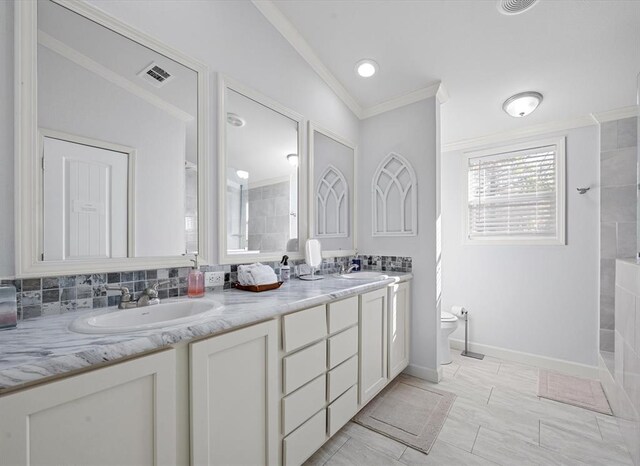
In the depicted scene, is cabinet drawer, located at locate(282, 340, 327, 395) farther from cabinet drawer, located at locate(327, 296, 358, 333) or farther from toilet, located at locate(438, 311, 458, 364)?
toilet, located at locate(438, 311, 458, 364)

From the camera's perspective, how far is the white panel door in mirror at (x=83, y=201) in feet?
3.67

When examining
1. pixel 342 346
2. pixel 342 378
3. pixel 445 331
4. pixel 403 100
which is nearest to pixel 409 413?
pixel 342 378

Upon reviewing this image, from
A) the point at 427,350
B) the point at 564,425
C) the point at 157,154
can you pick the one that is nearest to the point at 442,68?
the point at 157,154

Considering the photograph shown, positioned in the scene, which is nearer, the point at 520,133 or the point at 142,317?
the point at 142,317

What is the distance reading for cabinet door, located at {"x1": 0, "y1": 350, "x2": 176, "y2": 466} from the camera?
65cm

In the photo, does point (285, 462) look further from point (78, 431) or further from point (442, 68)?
point (442, 68)

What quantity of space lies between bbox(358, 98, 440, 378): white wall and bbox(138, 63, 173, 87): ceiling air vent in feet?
6.24

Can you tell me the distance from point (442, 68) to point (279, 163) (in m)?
1.47

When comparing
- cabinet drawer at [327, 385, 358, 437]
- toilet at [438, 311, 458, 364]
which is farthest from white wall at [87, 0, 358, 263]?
toilet at [438, 311, 458, 364]

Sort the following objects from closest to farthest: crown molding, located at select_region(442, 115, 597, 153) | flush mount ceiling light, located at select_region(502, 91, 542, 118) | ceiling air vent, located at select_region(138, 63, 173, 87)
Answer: ceiling air vent, located at select_region(138, 63, 173, 87)
flush mount ceiling light, located at select_region(502, 91, 542, 118)
crown molding, located at select_region(442, 115, 597, 153)

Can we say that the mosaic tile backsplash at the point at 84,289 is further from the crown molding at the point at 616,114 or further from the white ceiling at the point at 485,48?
the crown molding at the point at 616,114

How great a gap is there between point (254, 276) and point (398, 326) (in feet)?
4.36

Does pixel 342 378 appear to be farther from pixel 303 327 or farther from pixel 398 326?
pixel 398 326

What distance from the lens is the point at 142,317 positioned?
1.20 metres
